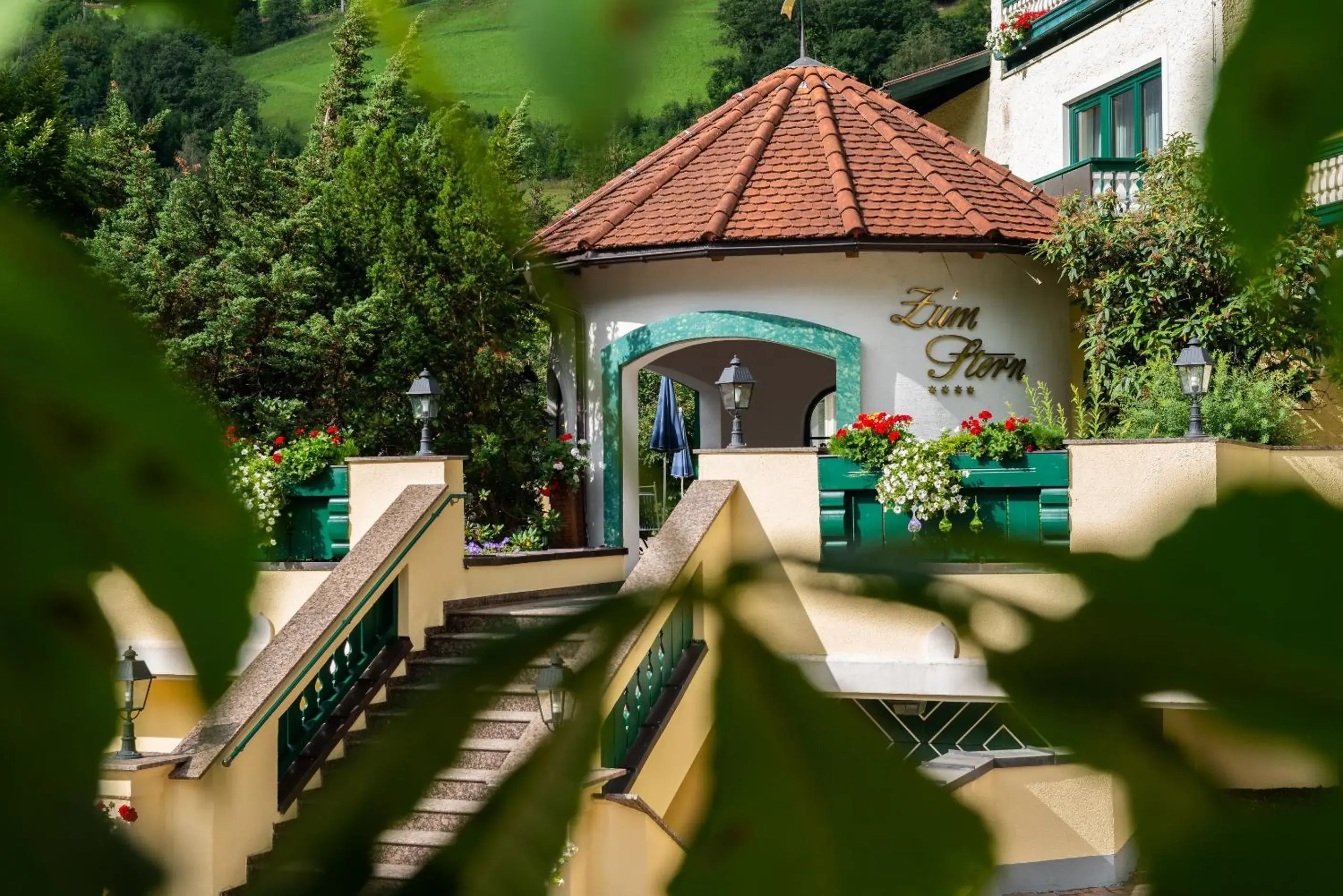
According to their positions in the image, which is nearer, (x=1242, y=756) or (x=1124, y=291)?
(x=1242, y=756)

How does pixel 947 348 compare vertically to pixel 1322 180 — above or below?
above

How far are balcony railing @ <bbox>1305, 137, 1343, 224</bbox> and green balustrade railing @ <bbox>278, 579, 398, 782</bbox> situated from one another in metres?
5.61

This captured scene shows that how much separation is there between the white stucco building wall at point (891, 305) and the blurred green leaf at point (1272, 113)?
365 inches

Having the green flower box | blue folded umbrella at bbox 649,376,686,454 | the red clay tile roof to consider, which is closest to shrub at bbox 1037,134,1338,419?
the red clay tile roof

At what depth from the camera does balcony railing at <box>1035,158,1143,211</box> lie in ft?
31.6

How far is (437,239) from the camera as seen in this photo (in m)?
0.60

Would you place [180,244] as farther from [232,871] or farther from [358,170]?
[232,871]

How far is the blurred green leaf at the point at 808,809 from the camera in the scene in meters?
0.34

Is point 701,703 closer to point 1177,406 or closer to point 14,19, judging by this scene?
point 14,19

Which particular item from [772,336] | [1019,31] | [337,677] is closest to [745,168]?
[772,336]

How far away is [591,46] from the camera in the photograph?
14.3 inches

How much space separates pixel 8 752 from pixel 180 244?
307 millimetres

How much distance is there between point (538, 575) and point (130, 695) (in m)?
8.27

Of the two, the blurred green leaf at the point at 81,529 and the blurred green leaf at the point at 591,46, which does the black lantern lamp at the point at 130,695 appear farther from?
the blurred green leaf at the point at 591,46
